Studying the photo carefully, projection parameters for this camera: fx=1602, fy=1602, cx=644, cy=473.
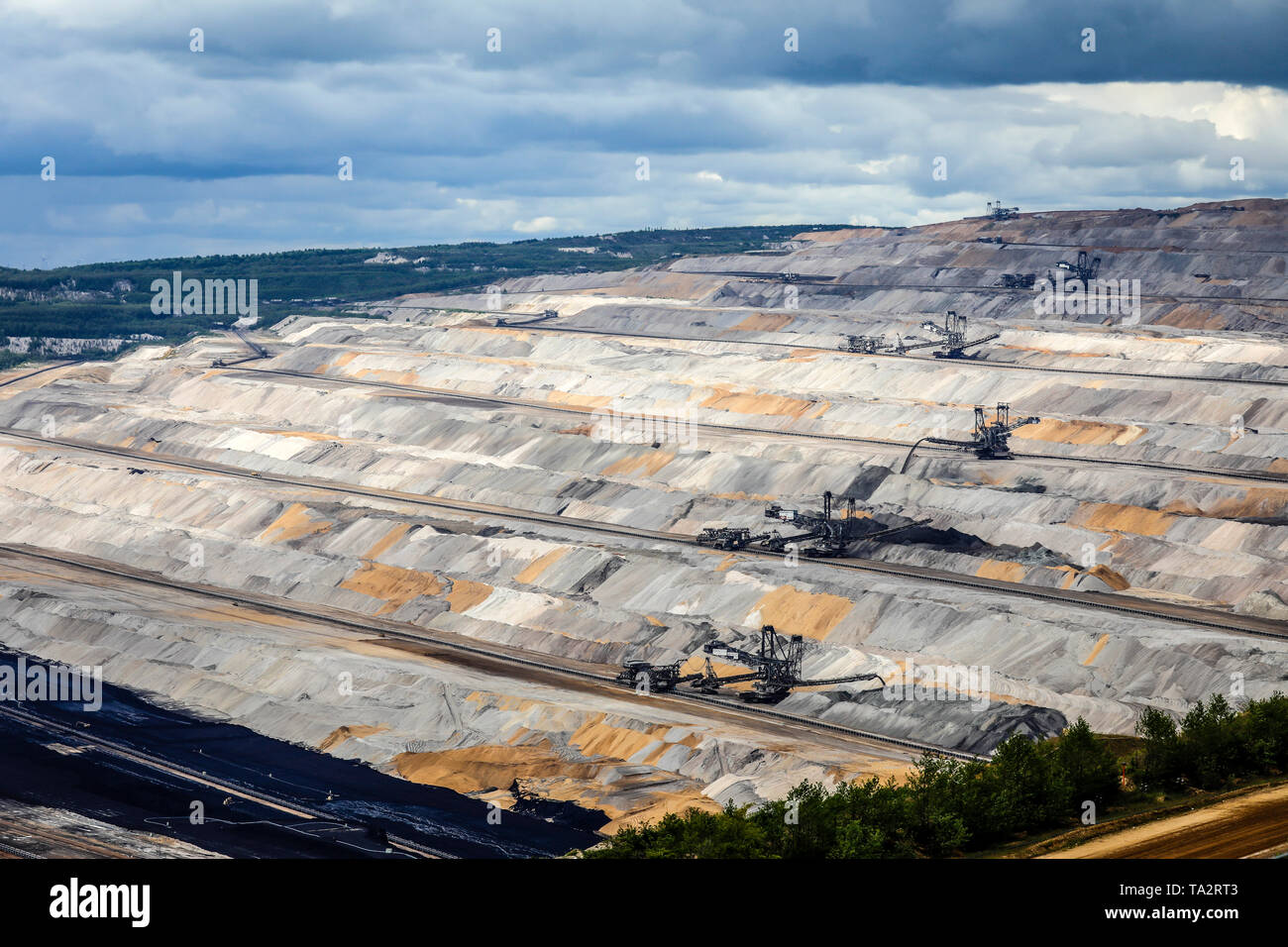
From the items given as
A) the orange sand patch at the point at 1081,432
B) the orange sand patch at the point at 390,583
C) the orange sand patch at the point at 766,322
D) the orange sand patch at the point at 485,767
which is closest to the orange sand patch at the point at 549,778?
the orange sand patch at the point at 485,767

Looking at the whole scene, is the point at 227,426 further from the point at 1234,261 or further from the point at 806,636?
the point at 1234,261

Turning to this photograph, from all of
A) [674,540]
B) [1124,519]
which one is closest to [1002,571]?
[1124,519]

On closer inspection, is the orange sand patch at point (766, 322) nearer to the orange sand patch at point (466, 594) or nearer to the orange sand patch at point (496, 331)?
the orange sand patch at point (496, 331)

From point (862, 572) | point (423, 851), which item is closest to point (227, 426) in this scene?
point (862, 572)

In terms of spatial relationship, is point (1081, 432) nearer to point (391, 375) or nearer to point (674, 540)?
point (674, 540)

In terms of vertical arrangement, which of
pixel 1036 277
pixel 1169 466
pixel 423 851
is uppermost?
pixel 1036 277
